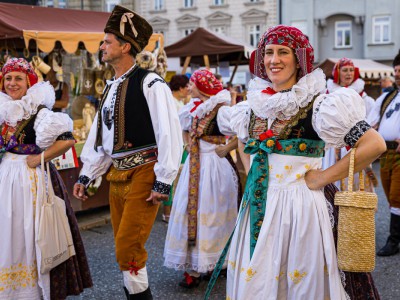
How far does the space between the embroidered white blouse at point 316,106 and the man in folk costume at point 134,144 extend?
1.74 ft

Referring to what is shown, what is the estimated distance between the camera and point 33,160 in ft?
11.7

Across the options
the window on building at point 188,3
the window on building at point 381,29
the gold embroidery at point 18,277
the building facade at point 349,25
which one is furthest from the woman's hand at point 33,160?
the window on building at point 188,3

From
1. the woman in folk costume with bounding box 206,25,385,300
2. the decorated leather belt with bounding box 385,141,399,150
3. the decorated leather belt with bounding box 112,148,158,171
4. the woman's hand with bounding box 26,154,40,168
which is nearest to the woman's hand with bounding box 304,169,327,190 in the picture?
the woman in folk costume with bounding box 206,25,385,300

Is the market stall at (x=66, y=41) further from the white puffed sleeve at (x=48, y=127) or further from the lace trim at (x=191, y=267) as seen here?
the white puffed sleeve at (x=48, y=127)

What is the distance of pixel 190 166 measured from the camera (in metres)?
4.61

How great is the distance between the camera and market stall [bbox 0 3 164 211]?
6633mm

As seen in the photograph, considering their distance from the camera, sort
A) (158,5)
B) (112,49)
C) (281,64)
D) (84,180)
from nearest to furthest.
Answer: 1. (281,64)
2. (112,49)
3. (84,180)
4. (158,5)

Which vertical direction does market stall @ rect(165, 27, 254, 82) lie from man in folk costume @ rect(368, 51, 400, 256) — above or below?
above

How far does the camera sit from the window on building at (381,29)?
25875 millimetres

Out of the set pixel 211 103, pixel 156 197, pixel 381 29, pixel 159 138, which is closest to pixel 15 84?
Answer: pixel 159 138

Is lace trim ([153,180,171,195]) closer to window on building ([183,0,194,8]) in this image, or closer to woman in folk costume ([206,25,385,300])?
woman in folk costume ([206,25,385,300])

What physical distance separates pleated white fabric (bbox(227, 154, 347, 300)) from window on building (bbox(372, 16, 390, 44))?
25569 millimetres

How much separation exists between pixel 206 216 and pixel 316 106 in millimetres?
2224

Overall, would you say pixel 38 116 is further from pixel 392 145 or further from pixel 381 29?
pixel 381 29
